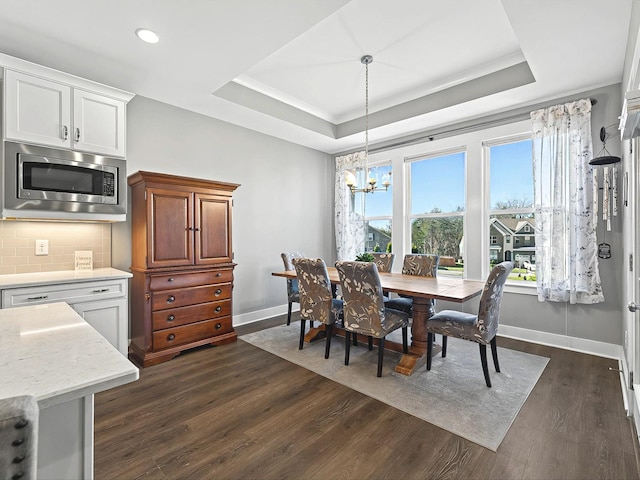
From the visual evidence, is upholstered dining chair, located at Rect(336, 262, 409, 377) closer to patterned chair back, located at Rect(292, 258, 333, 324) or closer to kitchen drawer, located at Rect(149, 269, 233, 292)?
patterned chair back, located at Rect(292, 258, 333, 324)

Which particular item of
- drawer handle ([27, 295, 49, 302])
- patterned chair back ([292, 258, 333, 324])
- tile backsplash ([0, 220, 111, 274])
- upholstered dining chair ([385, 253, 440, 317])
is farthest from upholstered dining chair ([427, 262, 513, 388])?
tile backsplash ([0, 220, 111, 274])

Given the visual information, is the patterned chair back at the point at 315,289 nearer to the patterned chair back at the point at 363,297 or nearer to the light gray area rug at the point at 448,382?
the patterned chair back at the point at 363,297

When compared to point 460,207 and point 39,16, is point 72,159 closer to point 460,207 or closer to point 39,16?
point 39,16

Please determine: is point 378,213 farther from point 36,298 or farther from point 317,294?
point 36,298

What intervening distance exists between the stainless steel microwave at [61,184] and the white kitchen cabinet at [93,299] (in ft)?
1.98

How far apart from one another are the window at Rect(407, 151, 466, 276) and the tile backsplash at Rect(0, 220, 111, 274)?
13.1 ft

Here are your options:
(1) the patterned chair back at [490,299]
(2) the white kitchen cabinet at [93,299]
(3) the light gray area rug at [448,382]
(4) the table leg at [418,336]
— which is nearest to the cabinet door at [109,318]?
(2) the white kitchen cabinet at [93,299]

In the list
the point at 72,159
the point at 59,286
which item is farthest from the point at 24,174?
the point at 59,286

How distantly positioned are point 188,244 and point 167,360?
116 cm

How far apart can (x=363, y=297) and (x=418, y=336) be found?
688 mm

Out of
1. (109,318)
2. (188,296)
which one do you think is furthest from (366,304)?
(109,318)

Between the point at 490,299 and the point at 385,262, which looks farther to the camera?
the point at 385,262

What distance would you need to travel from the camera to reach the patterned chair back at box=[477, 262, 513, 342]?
8.41 ft

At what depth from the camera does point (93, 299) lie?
2.75 metres
